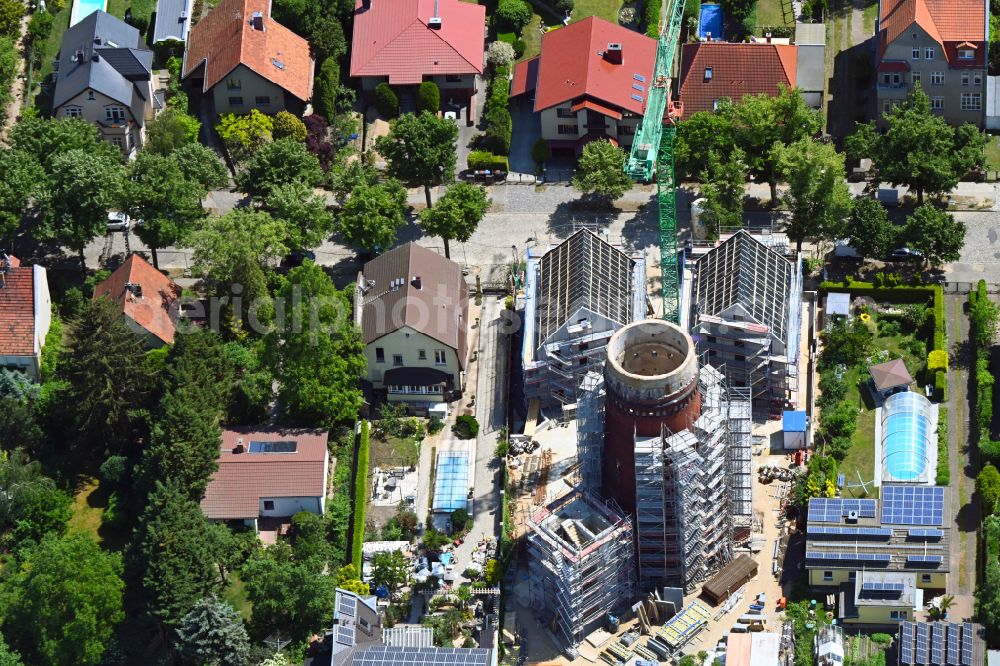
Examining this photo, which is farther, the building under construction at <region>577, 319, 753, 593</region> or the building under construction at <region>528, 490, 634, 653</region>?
the building under construction at <region>528, 490, 634, 653</region>

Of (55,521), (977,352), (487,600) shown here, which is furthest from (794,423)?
(55,521)

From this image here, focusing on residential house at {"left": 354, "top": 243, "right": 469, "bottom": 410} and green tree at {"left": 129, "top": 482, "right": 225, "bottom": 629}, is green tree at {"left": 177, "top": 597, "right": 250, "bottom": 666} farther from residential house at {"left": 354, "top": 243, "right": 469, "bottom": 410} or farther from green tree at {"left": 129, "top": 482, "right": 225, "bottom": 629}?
residential house at {"left": 354, "top": 243, "right": 469, "bottom": 410}

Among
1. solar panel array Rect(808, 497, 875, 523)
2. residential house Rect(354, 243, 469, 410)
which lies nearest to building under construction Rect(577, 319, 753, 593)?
solar panel array Rect(808, 497, 875, 523)

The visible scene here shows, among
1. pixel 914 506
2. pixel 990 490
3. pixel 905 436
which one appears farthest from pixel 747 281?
pixel 990 490

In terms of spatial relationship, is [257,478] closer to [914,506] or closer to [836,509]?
[836,509]

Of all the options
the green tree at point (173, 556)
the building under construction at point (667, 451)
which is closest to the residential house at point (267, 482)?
the green tree at point (173, 556)

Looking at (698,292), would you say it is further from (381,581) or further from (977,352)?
(381,581)
